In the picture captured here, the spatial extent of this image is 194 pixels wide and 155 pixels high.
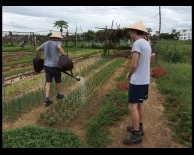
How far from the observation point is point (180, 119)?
4680 millimetres

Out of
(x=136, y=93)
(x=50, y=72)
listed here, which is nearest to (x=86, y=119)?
(x=136, y=93)

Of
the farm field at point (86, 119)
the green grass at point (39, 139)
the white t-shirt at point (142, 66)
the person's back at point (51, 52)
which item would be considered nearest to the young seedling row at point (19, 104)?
the farm field at point (86, 119)

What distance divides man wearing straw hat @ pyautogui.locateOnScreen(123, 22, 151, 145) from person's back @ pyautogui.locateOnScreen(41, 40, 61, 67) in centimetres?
244

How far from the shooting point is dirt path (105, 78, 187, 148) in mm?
3718

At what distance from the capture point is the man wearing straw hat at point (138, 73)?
3461 mm

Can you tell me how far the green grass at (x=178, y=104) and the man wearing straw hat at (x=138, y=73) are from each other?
775 millimetres

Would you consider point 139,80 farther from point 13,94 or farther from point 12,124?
point 13,94

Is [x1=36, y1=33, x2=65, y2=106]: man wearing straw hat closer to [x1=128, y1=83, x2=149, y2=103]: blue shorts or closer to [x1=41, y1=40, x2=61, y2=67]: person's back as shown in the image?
[x1=41, y1=40, x2=61, y2=67]: person's back

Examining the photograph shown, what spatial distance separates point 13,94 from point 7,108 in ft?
5.99

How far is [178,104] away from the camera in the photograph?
5.57 metres

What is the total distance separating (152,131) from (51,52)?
2846 mm

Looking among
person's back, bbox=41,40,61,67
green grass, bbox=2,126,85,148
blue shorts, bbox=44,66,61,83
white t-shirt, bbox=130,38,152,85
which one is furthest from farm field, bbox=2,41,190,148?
white t-shirt, bbox=130,38,152,85

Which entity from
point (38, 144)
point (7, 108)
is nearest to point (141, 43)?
point (38, 144)

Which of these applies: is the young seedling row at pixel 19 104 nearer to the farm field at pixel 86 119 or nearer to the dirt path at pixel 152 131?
the farm field at pixel 86 119
